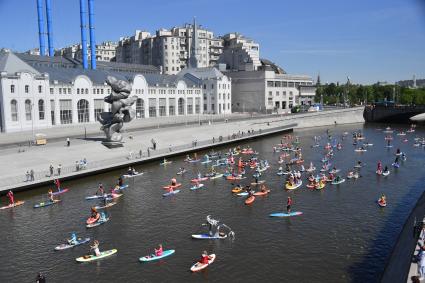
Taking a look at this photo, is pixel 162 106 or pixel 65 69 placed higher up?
pixel 65 69

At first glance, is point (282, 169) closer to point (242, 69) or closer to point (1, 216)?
point (1, 216)

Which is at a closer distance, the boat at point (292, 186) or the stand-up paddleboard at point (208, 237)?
the stand-up paddleboard at point (208, 237)

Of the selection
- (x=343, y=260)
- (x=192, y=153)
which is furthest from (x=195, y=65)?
(x=343, y=260)

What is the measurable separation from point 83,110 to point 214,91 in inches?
1870

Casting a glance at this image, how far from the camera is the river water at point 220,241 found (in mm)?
27016

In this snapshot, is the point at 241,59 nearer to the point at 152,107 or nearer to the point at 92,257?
the point at 152,107

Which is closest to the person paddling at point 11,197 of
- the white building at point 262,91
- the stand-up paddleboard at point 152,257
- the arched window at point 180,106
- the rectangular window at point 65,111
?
the stand-up paddleboard at point 152,257

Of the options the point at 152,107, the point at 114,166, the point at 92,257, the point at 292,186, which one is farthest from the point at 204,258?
the point at 152,107

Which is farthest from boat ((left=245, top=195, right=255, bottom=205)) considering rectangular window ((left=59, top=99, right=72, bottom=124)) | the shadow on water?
rectangular window ((left=59, top=99, right=72, bottom=124))

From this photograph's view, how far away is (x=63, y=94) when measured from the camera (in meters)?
90.7

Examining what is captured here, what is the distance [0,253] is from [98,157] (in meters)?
31.2

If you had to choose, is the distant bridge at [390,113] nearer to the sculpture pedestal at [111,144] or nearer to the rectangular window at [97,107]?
the rectangular window at [97,107]

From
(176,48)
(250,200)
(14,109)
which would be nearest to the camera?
(250,200)

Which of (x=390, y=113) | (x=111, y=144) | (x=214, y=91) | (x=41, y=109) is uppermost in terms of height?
(x=214, y=91)
